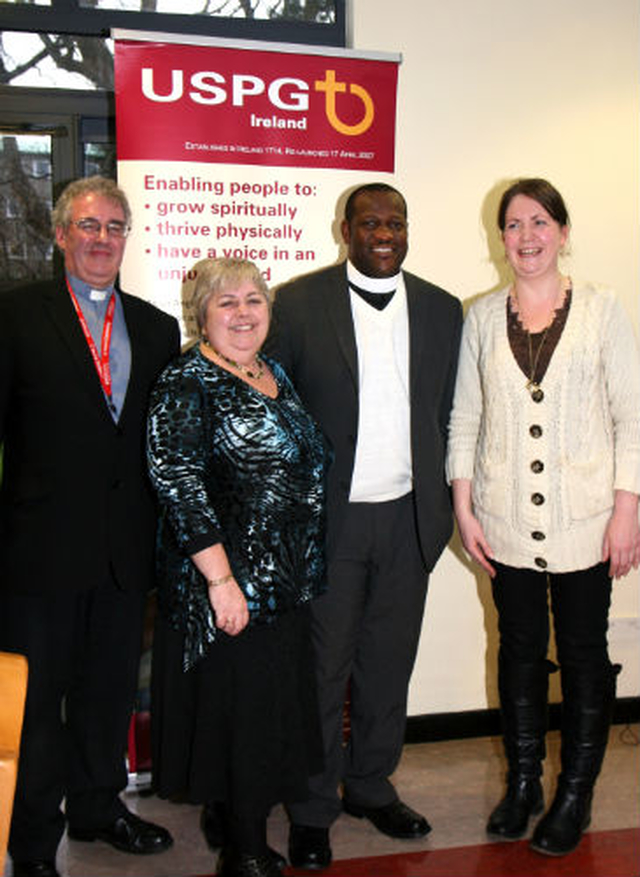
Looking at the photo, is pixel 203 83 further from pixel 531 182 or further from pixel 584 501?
pixel 584 501

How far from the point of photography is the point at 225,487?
6.86 feet

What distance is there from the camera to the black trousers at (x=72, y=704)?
2254 mm

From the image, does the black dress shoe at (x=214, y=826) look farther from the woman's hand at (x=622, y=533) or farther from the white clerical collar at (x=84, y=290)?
the white clerical collar at (x=84, y=290)

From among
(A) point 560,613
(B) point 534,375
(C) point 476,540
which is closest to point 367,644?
(C) point 476,540

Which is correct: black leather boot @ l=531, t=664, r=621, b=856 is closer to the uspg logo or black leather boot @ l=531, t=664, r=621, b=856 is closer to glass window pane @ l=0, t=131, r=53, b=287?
the uspg logo

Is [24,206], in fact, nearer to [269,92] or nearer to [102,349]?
[269,92]

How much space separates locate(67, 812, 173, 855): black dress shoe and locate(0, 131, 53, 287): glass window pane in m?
1.75

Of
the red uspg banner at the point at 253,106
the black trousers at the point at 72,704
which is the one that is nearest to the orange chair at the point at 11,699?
the black trousers at the point at 72,704

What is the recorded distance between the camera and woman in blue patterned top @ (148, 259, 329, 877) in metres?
2.06

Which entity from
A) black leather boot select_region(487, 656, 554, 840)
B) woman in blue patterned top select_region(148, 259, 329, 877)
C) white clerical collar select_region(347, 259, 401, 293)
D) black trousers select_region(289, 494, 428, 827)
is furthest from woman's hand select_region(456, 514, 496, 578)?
white clerical collar select_region(347, 259, 401, 293)

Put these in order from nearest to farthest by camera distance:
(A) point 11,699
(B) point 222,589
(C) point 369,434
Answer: (A) point 11,699 < (B) point 222,589 < (C) point 369,434

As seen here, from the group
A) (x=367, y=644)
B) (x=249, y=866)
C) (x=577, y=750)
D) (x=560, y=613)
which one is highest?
(x=560, y=613)

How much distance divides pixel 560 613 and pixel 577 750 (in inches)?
15.2

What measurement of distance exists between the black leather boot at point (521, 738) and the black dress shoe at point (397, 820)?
20 centimetres
